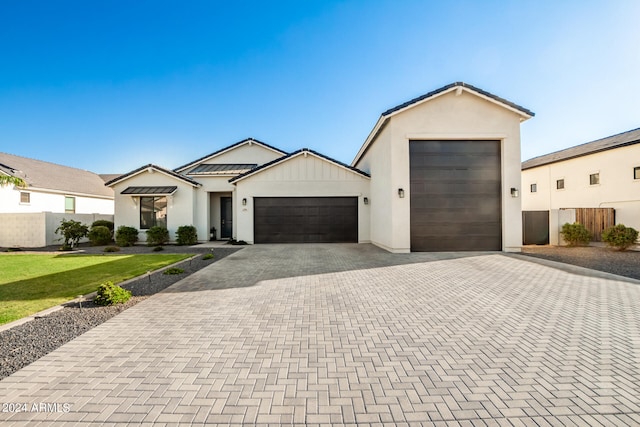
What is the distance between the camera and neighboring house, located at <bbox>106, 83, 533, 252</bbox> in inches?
431

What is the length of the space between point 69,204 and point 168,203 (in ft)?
39.0

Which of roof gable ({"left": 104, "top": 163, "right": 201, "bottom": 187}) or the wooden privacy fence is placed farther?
roof gable ({"left": 104, "top": 163, "right": 201, "bottom": 187})

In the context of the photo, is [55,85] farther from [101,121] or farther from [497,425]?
[497,425]

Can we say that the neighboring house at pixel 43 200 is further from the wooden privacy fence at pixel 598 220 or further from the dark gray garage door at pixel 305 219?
the wooden privacy fence at pixel 598 220

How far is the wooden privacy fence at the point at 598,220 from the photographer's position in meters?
14.4

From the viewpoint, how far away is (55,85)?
13.2 m

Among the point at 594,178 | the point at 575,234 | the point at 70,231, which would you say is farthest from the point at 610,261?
the point at 70,231

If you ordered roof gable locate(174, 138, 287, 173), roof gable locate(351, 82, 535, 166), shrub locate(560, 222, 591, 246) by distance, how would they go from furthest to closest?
roof gable locate(174, 138, 287, 173) → shrub locate(560, 222, 591, 246) → roof gable locate(351, 82, 535, 166)

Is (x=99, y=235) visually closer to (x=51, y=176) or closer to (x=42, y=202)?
(x=42, y=202)

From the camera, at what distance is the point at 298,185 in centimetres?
1470

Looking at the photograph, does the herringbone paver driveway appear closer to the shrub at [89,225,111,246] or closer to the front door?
the front door

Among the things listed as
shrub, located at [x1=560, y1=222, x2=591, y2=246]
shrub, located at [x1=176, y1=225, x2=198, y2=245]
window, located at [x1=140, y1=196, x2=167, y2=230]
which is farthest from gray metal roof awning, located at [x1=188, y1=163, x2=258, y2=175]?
shrub, located at [x1=560, y1=222, x2=591, y2=246]

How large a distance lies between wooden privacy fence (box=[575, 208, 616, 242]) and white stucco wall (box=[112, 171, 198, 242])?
2255cm

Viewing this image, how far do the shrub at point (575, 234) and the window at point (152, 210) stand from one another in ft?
71.6
